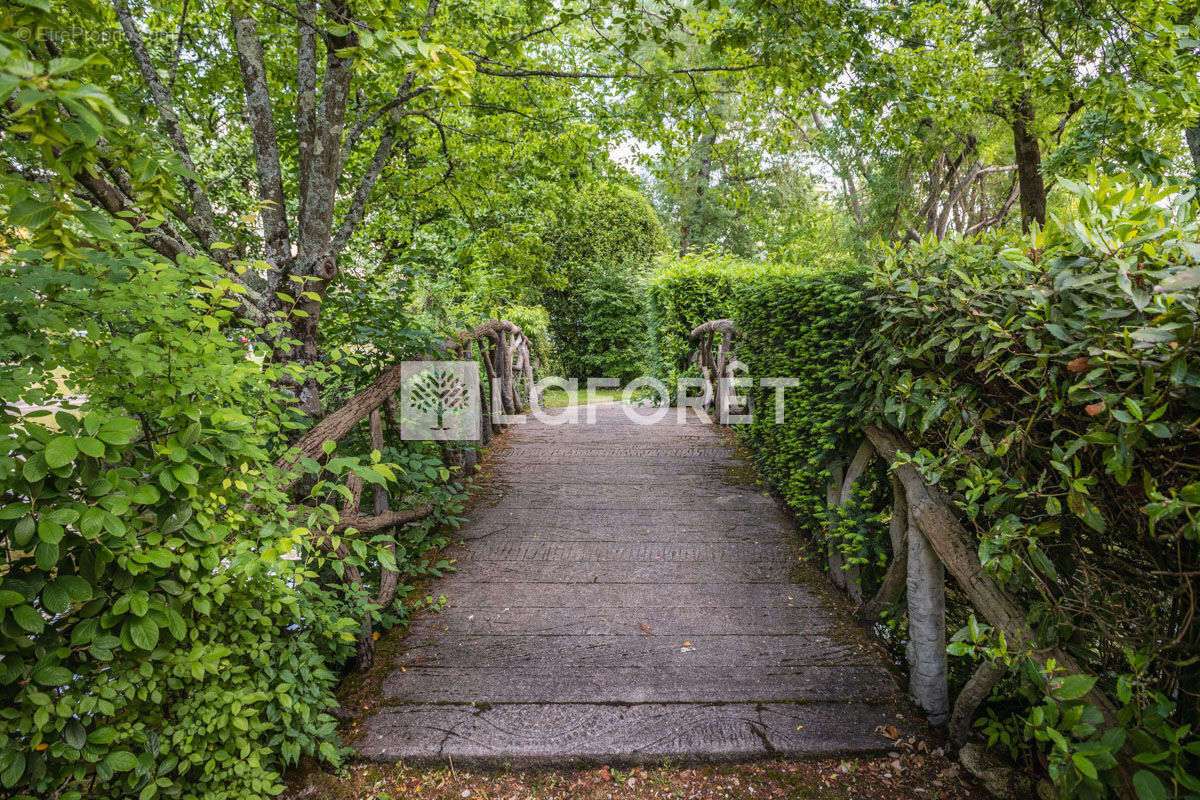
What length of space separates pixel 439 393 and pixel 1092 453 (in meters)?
3.70

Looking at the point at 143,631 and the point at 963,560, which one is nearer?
the point at 143,631

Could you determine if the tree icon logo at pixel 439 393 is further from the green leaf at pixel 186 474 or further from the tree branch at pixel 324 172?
the green leaf at pixel 186 474

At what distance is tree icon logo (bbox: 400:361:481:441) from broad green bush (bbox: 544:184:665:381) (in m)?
9.78

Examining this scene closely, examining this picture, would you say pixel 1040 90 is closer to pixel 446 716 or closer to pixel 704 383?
pixel 704 383

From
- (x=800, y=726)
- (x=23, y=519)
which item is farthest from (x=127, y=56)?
(x=800, y=726)

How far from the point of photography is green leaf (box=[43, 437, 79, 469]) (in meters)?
1.40

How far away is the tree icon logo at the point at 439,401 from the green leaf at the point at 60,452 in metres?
2.19

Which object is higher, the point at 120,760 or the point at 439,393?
the point at 439,393

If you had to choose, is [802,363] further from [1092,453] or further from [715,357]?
[715,357]

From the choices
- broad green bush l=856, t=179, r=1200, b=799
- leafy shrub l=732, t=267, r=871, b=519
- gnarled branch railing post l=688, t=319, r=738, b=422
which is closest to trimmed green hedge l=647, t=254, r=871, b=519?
leafy shrub l=732, t=267, r=871, b=519

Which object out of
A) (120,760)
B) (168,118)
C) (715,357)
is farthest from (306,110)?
(715,357)

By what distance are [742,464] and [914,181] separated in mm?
11697

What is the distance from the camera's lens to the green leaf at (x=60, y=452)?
4.61 ft

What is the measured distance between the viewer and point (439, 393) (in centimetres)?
431
